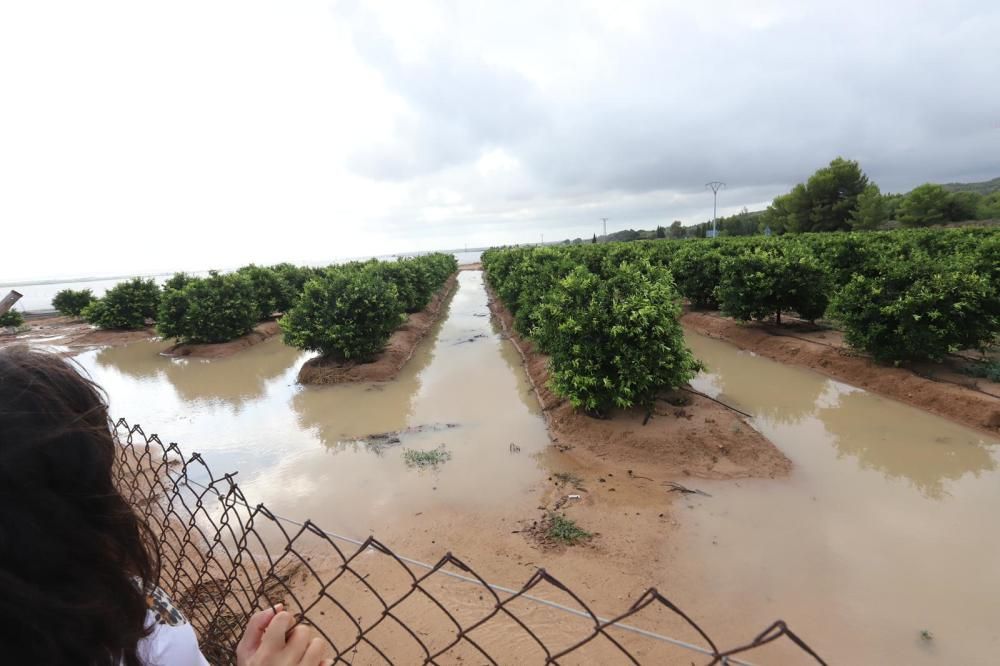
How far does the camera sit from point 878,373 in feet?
26.8

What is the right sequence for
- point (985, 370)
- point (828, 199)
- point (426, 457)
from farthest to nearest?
point (828, 199) → point (985, 370) → point (426, 457)

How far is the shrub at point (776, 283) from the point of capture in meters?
10.6

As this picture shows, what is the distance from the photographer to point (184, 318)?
1508 centimetres

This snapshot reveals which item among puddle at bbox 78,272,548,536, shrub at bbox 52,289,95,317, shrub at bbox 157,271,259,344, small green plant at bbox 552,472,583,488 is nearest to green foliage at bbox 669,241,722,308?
puddle at bbox 78,272,548,536

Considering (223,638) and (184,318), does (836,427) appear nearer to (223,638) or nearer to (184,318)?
(223,638)

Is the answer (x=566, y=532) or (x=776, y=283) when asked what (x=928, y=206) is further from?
(x=566, y=532)

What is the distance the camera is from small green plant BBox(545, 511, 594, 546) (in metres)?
4.36

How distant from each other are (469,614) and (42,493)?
338 cm

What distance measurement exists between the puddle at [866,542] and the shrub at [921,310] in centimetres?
145

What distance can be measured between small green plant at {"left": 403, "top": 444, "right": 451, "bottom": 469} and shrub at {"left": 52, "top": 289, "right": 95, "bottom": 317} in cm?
2961

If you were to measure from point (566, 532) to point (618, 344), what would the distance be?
8.61 ft

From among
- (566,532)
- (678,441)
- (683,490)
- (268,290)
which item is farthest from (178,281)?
(683,490)

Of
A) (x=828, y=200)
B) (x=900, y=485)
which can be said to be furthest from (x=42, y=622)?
(x=828, y=200)

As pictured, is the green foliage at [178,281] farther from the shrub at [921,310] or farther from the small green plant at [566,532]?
the shrub at [921,310]
